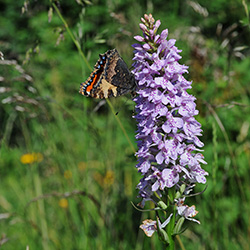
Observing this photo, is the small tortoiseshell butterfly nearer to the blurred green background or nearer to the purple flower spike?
the blurred green background

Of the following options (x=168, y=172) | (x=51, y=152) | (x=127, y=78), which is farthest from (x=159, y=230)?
(x=51, y=152)

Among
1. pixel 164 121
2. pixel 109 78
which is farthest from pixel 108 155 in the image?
pixel 164 121

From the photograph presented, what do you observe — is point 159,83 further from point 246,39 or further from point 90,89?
point 246,39

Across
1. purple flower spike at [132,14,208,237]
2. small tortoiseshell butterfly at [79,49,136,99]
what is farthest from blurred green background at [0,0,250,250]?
purple flower spike at [132,14,208,237]

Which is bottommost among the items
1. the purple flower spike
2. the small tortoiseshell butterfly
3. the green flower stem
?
the green flower stem

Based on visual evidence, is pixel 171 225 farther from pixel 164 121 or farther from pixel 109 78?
pixel 109 78

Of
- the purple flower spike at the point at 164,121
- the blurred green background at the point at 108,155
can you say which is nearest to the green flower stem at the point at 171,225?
the purple flower spike at the point at 164,121

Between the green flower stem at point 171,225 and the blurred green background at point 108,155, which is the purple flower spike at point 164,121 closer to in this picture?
the green flower stem at point 171,225
